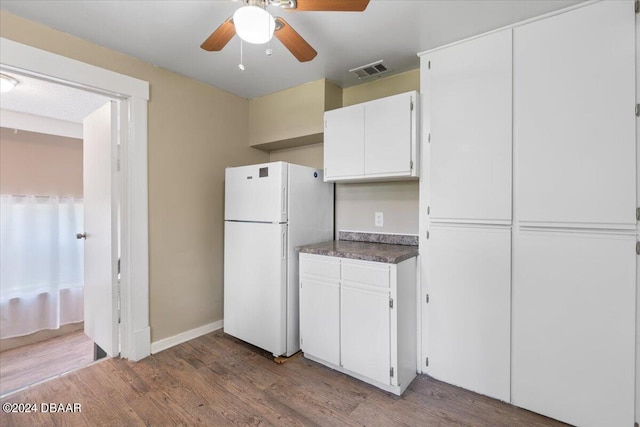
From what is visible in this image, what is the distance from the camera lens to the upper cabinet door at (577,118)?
1499 millimetres

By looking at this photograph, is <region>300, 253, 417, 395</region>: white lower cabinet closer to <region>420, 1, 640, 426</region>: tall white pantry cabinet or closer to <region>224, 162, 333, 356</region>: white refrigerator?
<region>224, 162, 333, 356</region>: white refrigerator

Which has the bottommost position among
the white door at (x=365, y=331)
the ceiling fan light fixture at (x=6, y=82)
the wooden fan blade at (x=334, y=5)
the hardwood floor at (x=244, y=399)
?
the hardwood floor at (x=244, y=399)

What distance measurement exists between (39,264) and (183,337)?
1973 mm

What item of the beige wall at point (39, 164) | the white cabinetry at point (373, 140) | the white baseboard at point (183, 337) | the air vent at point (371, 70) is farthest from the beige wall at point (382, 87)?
the beige wall at point (39, 164)

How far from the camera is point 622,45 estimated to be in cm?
150

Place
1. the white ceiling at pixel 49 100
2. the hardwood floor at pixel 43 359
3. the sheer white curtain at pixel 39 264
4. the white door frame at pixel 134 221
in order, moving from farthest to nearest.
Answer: the sheer white curtain at pixel 39 264, the white ceiling at pixel 49 100, the hardwood floor at pixel 43 359, the white door frame at pixel 134 221

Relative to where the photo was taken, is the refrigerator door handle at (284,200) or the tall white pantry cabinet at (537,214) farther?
the refrigerator door handle at (284,200)

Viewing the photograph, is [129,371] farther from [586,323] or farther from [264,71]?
[586,323]

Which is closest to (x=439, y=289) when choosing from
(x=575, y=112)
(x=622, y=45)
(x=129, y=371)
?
(x=575, y=112)

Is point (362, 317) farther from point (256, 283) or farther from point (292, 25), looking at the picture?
point (292, 25)

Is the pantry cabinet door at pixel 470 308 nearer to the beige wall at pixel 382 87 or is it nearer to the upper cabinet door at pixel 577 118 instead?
the upper cabinet door at pixel 577 118

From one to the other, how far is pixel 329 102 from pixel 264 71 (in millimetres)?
603

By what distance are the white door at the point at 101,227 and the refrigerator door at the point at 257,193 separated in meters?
0.86

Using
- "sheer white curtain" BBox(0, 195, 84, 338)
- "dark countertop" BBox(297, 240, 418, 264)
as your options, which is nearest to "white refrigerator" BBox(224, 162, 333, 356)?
"dark countertop" BBox(297, 240, 418, 264)
